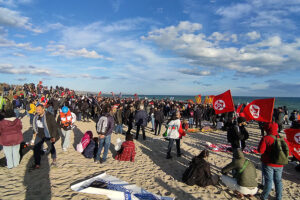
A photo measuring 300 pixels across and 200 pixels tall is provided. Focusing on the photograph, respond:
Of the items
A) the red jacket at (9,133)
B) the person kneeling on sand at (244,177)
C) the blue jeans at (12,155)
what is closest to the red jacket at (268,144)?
the person kneeling on sand at (244,177)

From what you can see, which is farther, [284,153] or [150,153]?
[150,153]

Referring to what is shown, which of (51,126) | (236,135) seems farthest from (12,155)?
(236,135)

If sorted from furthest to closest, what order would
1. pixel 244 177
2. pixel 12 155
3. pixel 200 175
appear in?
1. pixel 12 155
2. pixel 200 175
3. pixel 244 177

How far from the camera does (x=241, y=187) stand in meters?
4.09

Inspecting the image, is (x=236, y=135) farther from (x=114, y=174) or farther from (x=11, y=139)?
(x=11, y=139)

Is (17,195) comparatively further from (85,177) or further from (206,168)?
(206,168)

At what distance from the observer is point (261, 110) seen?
201 inches

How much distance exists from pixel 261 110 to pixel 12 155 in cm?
770

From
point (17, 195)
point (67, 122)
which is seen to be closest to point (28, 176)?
point (17, 195)

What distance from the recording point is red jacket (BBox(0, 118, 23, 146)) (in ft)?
15.8

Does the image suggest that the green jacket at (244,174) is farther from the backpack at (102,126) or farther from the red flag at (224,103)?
the backpack at (102,126)

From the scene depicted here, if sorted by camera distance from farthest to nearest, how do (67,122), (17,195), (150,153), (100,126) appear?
1. (150,153)
2. (67,122)
3. (100,126)
4. (17,195)

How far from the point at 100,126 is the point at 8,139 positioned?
2.56m

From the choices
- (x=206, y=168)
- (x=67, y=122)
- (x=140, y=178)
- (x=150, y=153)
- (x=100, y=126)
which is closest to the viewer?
(x=206, y=168)
